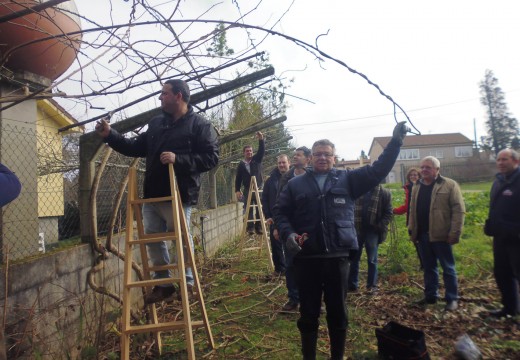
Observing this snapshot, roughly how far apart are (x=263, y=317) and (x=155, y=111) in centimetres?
283

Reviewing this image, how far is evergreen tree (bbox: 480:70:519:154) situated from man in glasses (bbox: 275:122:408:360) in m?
57.3

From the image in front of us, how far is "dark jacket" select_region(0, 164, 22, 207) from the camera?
207 centimetres

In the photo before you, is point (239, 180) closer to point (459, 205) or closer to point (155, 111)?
point (155, 111)

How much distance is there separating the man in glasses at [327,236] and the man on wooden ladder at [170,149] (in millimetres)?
918

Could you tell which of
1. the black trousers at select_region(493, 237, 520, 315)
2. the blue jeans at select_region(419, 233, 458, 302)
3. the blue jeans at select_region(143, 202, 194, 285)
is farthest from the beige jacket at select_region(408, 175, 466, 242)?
the blue jeans at select_region(143, 202, 194, 285)

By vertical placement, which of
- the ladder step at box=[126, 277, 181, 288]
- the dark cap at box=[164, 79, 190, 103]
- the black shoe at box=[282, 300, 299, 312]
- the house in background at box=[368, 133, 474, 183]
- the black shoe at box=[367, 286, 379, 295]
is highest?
the house in background at box=[368, 133, 474, 183]

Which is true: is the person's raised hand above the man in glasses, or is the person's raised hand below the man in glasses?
above

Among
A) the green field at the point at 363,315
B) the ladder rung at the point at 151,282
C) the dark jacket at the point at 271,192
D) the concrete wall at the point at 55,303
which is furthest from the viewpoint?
the dark jacket at the point at 271,192

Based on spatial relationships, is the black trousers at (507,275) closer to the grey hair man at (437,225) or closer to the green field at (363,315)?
the green field at (363,315)

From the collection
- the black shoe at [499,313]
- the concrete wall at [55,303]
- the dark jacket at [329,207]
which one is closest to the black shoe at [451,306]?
the black shoe at [499,313]

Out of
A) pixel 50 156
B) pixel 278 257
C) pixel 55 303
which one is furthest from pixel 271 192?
pixel 55 303

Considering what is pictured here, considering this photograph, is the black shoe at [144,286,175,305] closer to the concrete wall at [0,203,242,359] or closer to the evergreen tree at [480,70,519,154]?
the concrete wall at [0,203,242,359]

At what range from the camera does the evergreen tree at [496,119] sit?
5238 centimetres

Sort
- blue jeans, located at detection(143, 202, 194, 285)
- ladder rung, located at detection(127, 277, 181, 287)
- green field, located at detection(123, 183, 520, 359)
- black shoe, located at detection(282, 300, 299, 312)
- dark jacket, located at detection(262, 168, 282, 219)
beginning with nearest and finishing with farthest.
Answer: ladder rung, located at detection(127, 277, 181, 287), blue jeans, located at detection(143, 202, 194, 285), green field, located at detection(123, 183, 520, 359), black shoe, located at detection(282, 300, 299, 312), dark jacket, located at detection(262, 168, 282, 219)
